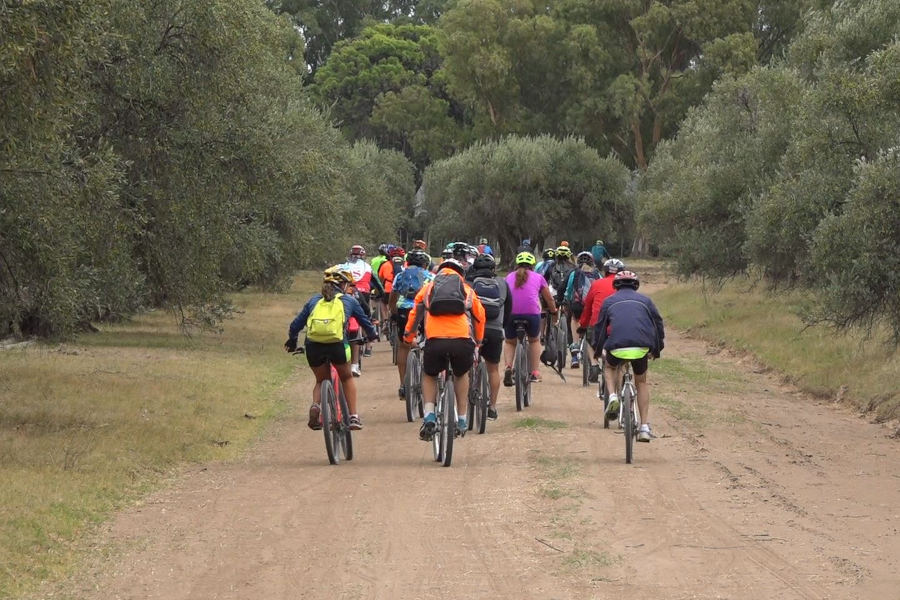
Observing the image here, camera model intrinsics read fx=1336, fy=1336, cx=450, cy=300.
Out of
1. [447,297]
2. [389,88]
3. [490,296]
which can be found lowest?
[490,296]

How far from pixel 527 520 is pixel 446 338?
307 cm

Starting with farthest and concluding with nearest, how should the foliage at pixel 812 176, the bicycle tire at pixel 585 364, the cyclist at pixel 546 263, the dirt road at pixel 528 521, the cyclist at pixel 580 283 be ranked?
the cyclist at pixel 546 263, the bicycle tire at pixel 585 364, the cyclist at pixel 580 283, the foliage at pixel 812 176, the dirt road at pixel 528 521

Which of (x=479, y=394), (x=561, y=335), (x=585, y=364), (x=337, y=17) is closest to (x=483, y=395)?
(x=479, y=394)

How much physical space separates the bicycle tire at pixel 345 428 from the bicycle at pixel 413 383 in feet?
7.44

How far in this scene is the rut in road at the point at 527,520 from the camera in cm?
834

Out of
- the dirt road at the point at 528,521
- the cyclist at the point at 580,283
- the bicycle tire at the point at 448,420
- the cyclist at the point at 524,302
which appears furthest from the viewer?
the cyclist at the point at 580,283

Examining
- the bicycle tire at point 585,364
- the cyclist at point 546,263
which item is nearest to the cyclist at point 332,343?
the bicycle tire at point 585,364

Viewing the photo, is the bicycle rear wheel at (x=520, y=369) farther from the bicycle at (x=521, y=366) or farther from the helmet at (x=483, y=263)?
the helmet at (x=483, y=263)

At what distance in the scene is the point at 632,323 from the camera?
1318 cm

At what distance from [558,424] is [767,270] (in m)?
16.3

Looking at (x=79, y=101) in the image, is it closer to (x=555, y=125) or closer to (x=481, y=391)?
(x=481, y=391)

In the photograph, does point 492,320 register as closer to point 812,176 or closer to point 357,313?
point 357,313

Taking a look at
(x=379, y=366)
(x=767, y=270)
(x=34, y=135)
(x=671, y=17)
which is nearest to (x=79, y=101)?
(x=34, y=135)

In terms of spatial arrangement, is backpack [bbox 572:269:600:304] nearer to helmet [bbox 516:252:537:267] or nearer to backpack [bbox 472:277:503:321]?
helmet [bbox 516:252:537:267]
